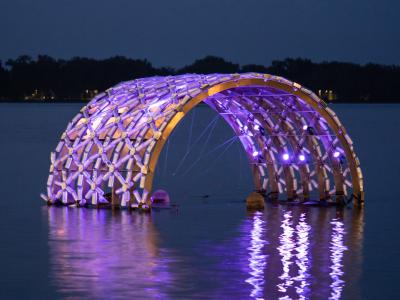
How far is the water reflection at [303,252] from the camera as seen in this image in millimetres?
22491

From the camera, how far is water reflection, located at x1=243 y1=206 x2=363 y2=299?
2249cm

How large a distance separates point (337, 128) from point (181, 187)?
11.7 m

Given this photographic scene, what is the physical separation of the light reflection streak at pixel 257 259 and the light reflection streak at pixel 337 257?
54.5 inches

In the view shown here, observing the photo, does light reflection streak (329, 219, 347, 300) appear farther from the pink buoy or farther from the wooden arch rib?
the pink buoy

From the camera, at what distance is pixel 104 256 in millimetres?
25875

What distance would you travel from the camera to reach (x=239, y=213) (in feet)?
114

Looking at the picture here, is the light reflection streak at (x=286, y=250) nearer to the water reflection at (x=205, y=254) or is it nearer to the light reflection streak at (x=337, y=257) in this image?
the water reflection at (x=205, y=254)

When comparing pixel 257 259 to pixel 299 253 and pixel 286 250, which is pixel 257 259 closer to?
pixel 299 253

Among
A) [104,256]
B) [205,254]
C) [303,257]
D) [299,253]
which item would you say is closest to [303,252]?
[299,253]

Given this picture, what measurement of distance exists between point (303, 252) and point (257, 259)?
162cm

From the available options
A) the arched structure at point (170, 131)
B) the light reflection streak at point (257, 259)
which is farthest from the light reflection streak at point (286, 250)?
the arched structure at point (170, 131)

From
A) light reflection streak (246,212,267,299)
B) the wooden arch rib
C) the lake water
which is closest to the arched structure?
the wooden arch rib

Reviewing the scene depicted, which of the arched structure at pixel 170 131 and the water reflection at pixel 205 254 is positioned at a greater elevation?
the arched structure at pixel 170 131

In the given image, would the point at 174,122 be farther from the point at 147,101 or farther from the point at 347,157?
the point at 347,157
